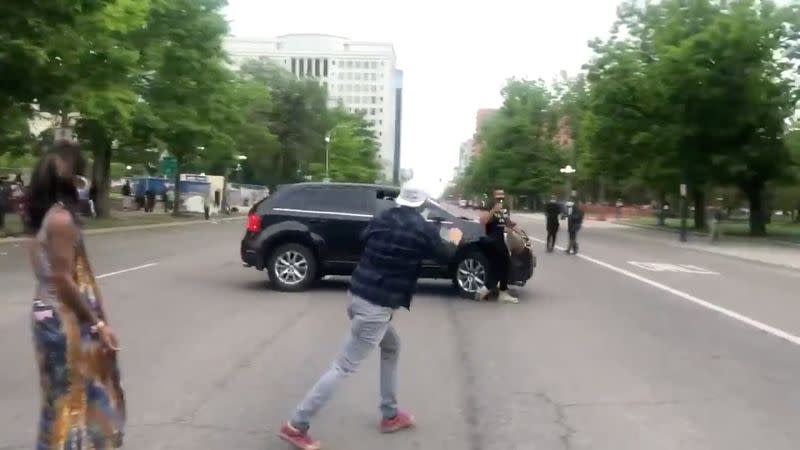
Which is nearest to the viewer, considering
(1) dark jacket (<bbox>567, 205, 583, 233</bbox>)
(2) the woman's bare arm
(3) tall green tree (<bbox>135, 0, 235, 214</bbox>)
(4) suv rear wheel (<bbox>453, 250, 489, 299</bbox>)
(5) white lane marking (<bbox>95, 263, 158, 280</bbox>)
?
(2) the woman's bare arm

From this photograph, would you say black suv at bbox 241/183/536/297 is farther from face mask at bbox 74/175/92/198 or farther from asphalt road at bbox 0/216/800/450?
face mask at bbox 74/175/92/198

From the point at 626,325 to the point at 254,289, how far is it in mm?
6141

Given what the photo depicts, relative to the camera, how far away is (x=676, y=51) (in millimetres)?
39469

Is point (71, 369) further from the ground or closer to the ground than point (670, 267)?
further from the ground

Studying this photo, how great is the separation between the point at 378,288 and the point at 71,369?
2.08 meters

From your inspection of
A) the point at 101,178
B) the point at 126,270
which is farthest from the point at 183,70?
the point at 126,270

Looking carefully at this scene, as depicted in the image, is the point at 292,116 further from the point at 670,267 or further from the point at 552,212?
the point at 670,267

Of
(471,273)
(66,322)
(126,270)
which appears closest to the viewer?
(66,322)

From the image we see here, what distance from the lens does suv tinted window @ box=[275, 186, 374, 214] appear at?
1492 cm

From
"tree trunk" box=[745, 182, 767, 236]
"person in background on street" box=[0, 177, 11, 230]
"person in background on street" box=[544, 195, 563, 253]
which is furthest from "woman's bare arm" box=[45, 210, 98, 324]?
"tree trunk" box=[745, 182, 767, 236]

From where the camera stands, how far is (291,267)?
580 inches

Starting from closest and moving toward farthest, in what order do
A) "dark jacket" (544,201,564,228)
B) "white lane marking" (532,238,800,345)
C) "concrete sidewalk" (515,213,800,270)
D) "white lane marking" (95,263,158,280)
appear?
"white lane marking" (532,238,800,345), "white lane marking" (95,263,158,280), "dark jacket" (544,201,564,228), "concrete sidewalk" (515,213,800,270)

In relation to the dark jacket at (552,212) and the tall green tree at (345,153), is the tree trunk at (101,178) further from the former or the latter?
the tall green tree at (345,153)

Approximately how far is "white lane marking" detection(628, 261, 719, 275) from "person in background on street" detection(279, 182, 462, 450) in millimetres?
17055
